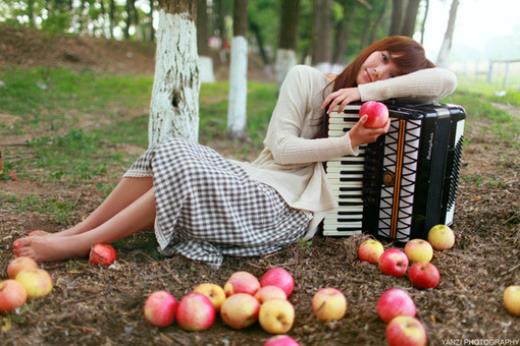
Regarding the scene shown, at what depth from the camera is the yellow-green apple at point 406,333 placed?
85.7 inches

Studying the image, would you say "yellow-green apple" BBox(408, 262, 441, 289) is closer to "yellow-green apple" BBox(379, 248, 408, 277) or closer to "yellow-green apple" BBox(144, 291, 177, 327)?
"yellow-green apple" BBox(379, 248, 408, 277)

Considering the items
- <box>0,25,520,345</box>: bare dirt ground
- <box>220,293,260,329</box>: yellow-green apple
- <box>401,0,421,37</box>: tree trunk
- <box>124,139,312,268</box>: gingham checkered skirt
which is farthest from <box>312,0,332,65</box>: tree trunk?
<box>220,293,260,329</box>: yellow-green apple

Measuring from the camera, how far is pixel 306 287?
301cm

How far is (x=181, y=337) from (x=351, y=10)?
19319 millimetres

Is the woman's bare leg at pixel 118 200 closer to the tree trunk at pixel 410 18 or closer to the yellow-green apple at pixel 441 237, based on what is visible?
the yellow-green apple at pixel 441 237

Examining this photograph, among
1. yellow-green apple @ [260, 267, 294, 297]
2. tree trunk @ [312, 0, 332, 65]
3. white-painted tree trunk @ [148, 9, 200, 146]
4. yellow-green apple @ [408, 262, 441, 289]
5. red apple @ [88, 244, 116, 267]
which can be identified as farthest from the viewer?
tree trunk @ [312, 0, 332, 65]

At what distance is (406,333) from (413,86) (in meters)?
1.76

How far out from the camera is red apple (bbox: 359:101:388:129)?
306 cm

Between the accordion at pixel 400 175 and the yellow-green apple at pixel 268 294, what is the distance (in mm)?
1038

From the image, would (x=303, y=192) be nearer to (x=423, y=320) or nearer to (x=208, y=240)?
(x=208, y=240)

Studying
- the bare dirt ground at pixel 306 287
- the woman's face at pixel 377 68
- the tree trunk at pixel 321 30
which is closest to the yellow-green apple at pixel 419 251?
the bare dirt ground at pixel 306 287

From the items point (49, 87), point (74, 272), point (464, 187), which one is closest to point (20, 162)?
point (74, 272)

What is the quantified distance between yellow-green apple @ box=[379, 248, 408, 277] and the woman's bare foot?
1837mm

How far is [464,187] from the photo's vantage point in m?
4.78
